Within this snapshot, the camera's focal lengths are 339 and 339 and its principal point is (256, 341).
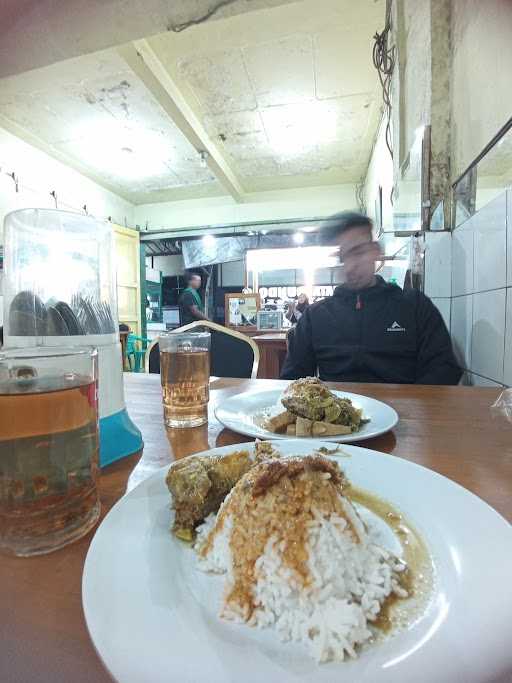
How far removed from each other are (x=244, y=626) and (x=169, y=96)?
378 centimetres

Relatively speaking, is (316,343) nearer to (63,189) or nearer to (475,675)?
(475,675)

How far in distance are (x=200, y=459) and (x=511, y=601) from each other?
1.12 feet

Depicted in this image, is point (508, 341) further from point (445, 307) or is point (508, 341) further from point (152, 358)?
point (152, 358)

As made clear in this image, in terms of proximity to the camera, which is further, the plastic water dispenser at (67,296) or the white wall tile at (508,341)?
the white wall tile at (508,341)

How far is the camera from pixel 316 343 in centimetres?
183

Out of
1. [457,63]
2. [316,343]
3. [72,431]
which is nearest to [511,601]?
[72,431]

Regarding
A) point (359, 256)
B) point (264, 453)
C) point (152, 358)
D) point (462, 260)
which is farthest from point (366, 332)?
point (264, 453)

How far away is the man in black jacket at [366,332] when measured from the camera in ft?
5.29

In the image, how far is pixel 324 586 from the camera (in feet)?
1.00

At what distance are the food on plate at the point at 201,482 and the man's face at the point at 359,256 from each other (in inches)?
60.1

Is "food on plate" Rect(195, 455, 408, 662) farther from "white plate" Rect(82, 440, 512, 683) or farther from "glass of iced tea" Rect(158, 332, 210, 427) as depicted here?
"glass of iced tea" Rect(158, 332, 210, 427)

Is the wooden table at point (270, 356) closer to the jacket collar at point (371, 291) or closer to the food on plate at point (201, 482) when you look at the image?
the jacket collar at point (371, 291)

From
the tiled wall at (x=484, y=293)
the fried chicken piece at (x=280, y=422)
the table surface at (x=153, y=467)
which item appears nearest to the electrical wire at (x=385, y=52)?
the tiled wall at (x=484, y=293)

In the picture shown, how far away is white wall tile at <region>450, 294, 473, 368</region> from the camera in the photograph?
4.94 ft
